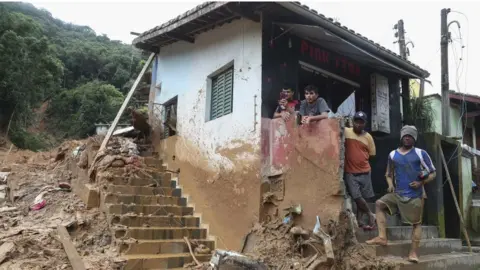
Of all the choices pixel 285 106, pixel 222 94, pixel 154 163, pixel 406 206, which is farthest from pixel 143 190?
pixel 406 206

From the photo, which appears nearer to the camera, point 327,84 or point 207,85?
point 207,85

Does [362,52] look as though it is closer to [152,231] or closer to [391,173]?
[391,173]

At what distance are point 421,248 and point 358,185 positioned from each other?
72.5 inches

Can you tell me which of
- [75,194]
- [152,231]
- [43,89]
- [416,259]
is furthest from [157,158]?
[43,89]

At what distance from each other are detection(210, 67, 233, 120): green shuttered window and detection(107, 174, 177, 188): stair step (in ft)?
5.87

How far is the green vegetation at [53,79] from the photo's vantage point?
59.1ft

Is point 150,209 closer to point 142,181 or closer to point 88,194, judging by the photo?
point 142,181

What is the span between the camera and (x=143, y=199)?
286 inches

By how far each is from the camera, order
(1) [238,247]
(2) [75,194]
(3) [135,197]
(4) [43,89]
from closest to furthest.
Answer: (1) [238,247]
(3) [135,197]
(2) [75,194]
(4) [43,89]

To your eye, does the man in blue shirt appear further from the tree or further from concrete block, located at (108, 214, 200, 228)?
the tree

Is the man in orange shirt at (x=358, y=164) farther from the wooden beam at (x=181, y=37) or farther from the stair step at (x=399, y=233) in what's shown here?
the wooden beam at (x=181, y=37)

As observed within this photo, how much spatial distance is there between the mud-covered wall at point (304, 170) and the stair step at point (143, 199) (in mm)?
2433

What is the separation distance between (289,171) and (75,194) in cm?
488

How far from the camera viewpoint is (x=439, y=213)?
7.61 metres
